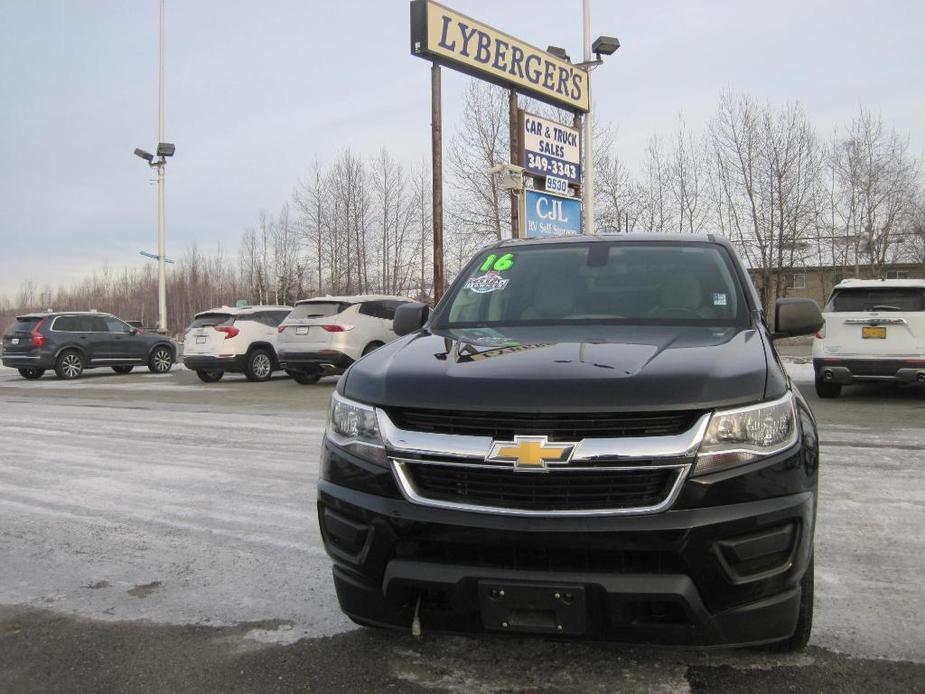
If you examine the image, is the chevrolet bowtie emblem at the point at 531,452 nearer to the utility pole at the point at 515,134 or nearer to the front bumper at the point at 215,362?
the front bumper at the point at 215,362

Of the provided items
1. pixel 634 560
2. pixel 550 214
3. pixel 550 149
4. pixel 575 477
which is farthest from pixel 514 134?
pixel 634 560

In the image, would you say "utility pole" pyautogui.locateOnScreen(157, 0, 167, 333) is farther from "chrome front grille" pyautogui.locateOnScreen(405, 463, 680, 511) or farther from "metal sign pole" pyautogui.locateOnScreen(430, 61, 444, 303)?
"chrome front grille" pyautogui.locateOnScreen(405, 463, 680, 511)

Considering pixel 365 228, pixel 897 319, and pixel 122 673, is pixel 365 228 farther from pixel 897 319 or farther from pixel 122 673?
pixel 122 673

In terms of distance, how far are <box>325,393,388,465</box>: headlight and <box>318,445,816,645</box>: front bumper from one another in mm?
106

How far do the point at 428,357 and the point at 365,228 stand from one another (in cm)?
3798

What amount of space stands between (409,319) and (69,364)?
1825 cm

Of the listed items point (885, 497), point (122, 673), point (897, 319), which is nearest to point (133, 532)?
point (122, 673)

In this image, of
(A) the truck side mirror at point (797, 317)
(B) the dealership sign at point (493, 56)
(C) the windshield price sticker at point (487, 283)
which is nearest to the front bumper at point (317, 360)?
(B) the dealership sign at point (493, 56)

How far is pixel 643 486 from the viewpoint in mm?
2318

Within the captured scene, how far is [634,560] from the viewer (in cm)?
230

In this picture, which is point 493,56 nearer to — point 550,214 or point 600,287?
point 550,214

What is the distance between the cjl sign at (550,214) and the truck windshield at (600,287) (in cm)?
1330

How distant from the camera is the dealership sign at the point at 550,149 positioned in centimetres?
1808

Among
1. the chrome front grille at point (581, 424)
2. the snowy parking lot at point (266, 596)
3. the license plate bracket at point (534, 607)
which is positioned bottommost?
the snowy parking lot at point (266, 596)
